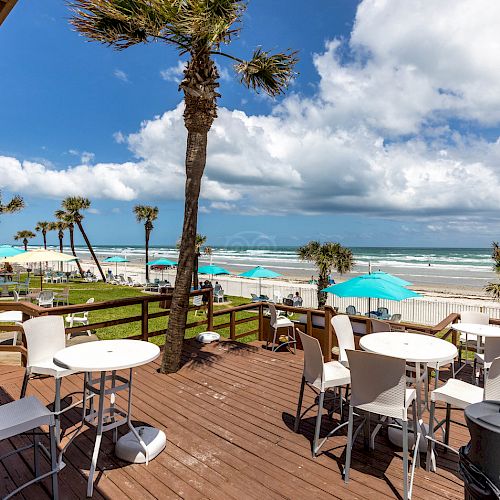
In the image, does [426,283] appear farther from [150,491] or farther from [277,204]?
[277,204]

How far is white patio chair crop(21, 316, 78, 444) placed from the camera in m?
3.05

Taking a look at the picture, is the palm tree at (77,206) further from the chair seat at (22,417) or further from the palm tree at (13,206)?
the chair seat at (22,417)

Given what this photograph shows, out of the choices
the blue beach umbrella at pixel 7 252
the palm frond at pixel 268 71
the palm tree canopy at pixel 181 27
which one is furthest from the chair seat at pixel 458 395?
the blue beach umbrella at pixel 7 252

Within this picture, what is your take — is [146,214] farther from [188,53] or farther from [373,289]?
[373,289]

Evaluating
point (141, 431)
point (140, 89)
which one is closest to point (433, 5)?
point (141, 431)

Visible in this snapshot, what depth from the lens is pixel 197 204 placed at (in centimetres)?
471

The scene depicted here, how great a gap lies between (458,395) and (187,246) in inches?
142

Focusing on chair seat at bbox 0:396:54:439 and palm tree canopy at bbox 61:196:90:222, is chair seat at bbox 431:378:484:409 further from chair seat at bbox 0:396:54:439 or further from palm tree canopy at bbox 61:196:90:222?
palm tree canopy at bbox 61:196:90:222

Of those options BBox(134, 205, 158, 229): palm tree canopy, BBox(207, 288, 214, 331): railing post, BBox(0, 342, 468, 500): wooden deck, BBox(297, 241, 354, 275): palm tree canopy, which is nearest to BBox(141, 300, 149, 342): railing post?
BBox(0, 342, 468, 500): wooden deck

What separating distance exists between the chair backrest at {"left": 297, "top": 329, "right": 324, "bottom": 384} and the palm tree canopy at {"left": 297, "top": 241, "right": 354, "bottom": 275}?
11198 mm

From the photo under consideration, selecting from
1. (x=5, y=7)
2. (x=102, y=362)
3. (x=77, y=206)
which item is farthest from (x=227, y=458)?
(x=77, y=206)

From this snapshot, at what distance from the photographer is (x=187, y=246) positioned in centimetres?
470

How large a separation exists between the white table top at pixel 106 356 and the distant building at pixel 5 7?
2.77 meters

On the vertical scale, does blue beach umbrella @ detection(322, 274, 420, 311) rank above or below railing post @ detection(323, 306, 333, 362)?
above
